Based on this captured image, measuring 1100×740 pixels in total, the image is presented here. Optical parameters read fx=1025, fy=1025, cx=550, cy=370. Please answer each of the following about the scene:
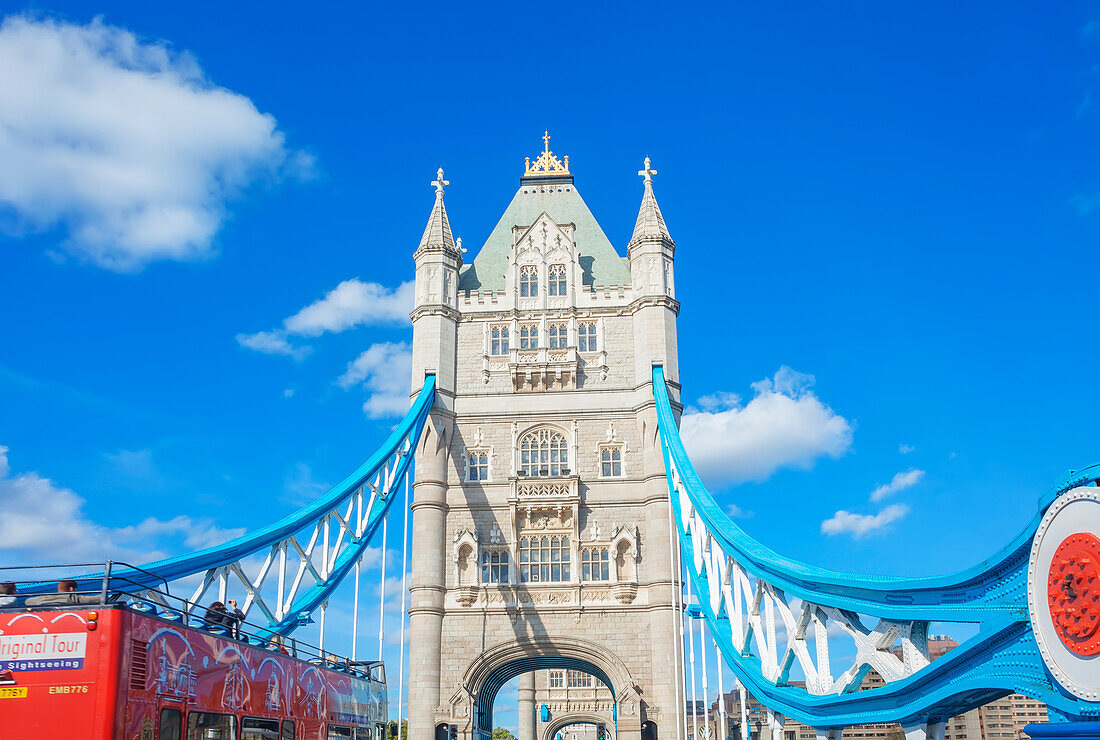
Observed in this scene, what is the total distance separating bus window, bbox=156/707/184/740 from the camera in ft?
43.0

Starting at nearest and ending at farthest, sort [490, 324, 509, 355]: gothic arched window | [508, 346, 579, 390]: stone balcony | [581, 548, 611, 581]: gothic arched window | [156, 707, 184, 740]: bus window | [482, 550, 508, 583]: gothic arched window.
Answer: [156, 707, 184, 740]: bus window < [581, 548, 611, 581]: gothic arched window < [482, 550, 508, 583]: gothic arched window < [508, 346, 579, 390]: stone balcony < [490, 324, 509, 355]: gothic arched window

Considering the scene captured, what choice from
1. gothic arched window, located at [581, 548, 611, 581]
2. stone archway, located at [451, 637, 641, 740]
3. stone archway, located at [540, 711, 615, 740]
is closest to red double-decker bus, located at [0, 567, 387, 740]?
stone archway, located at [451, 637, 641, 740]

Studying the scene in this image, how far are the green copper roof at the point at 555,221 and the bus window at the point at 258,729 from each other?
2524 cm

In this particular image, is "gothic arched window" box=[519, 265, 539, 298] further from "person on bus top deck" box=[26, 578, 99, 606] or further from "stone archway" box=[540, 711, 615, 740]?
"stone archway" box=[540, 711, 615, 740]

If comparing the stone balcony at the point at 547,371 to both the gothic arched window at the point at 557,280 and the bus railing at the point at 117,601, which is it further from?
the bus railing at the point at 117,601

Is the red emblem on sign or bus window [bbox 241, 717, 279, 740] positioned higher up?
the red emblem on sign

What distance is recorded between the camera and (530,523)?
117ft

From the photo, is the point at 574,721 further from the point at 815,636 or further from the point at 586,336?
the point at 815,636

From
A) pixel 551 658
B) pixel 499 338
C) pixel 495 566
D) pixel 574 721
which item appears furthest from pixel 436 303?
pixel 574 721

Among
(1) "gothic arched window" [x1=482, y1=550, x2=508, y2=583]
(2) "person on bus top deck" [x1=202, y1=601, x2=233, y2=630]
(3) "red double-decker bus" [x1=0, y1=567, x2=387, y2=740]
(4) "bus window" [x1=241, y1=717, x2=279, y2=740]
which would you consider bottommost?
(4) "bus window" [x1=241, y1=717, x2=279, y2=740]

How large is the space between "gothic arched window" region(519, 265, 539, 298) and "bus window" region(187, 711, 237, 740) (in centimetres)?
2589

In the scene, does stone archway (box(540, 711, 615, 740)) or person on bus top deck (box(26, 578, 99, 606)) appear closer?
person on bus top deck (box(26, 578, 99, 606))

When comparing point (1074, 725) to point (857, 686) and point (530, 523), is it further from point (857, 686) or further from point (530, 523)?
point (530, 523)

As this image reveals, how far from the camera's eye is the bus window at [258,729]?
1529cm
